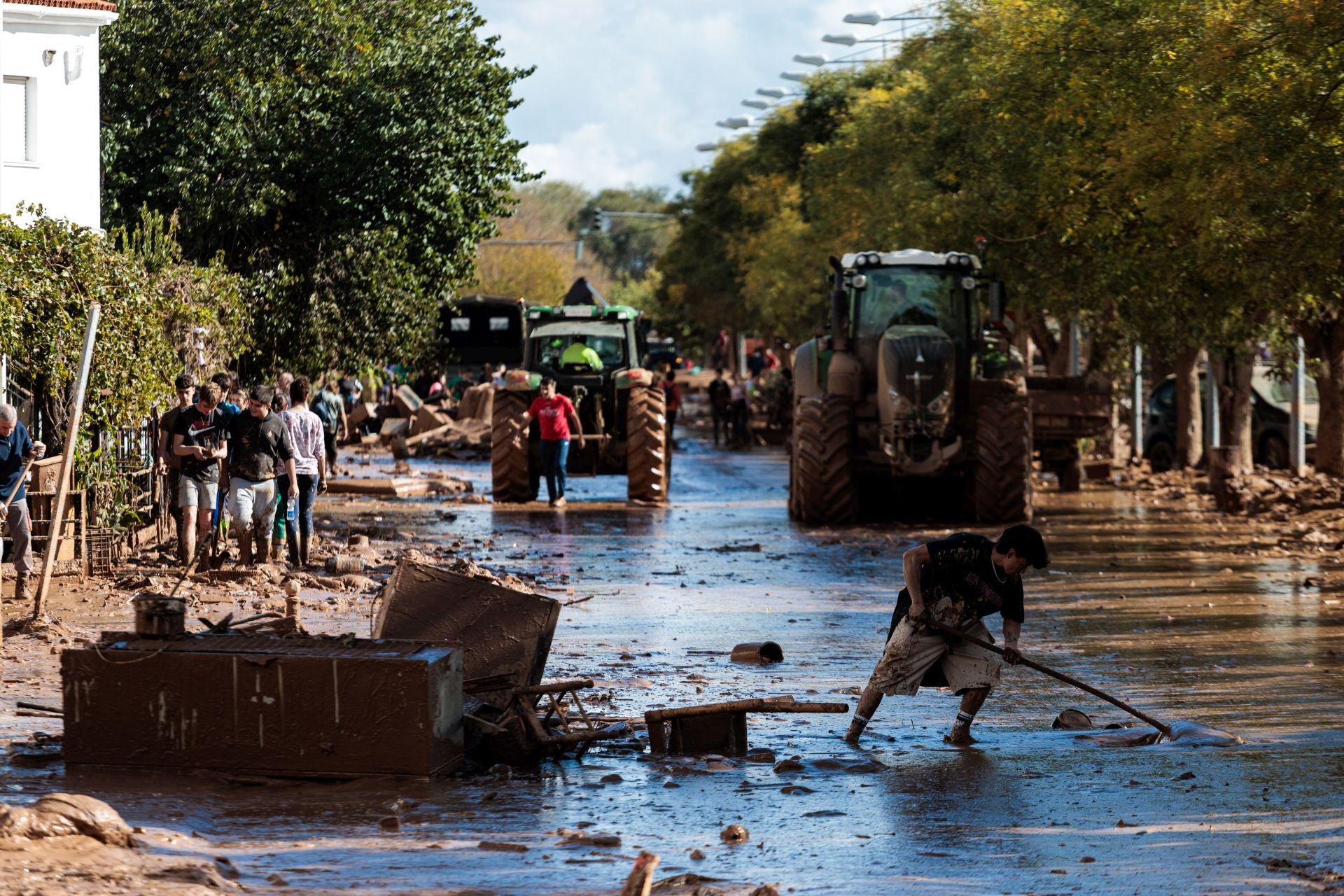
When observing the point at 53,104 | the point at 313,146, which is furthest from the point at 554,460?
the point at 53,104

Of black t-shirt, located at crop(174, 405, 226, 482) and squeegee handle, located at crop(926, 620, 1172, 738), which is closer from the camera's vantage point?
squeegee handle, located at crop(926, 620, 1172, 738)

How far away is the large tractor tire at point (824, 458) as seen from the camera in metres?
20.2

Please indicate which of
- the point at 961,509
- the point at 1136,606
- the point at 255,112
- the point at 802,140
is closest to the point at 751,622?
the point at 1136,606

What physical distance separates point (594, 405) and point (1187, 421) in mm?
11054

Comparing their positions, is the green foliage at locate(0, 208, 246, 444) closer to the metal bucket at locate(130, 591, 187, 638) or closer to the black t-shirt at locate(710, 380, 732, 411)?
the metal bucket at locate(130, 591, 187, 638)

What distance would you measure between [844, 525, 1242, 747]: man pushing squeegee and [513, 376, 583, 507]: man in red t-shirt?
45.5 feet

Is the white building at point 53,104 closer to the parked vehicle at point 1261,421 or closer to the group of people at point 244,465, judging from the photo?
the group of people at point 244,465

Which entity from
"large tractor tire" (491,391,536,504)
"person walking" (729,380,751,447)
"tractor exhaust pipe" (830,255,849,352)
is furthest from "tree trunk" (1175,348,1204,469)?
"person walking" (729,380,751,447)

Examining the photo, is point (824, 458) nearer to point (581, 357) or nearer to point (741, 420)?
point (581, 357)

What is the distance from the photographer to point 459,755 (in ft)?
27.3

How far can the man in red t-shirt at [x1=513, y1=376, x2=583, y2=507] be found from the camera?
2269cm

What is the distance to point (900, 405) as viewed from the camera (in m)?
20.0

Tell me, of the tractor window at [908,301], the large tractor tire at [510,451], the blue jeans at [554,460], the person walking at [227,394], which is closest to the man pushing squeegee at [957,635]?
Result: the person walking at [227,394]

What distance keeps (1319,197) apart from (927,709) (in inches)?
325
